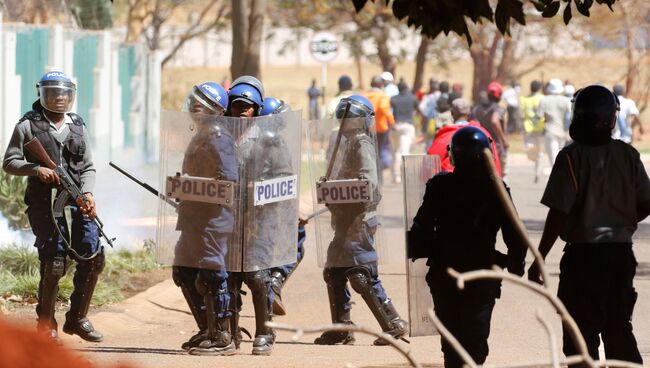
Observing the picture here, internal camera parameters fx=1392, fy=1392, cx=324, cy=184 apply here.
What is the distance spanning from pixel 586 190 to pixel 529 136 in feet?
55.3

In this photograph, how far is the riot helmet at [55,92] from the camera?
8.92 m

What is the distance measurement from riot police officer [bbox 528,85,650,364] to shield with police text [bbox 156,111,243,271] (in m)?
2.53

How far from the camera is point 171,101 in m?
34.0

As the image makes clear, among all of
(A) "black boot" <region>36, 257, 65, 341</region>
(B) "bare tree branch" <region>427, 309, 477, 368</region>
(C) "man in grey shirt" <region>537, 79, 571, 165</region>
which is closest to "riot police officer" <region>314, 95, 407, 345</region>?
(A) "black boot" <region>36, 257, 65, 341</region>

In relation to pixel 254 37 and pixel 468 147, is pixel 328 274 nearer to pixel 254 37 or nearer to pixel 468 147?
pixel 468 147

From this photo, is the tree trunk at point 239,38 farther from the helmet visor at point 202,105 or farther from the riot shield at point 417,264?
the riot shield at point 417,264

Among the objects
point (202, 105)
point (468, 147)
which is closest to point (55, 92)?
point (202, 105)

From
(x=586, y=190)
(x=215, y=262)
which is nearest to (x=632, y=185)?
(x=586, y=190)

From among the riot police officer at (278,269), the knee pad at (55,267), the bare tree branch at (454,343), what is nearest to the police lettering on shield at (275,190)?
the riot police officer at (278,269)

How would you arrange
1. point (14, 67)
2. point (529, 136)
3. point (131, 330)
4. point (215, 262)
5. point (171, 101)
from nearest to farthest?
point (215, 262)
point (131, 330)
point (14, 67)
point (529, 136)
point (171, 101)

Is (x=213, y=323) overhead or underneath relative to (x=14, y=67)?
underneath

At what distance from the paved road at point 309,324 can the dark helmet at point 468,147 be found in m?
1.70

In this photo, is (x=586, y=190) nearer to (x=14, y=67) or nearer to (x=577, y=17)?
(x=14, y=67)

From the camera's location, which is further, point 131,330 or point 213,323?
point 131,330
